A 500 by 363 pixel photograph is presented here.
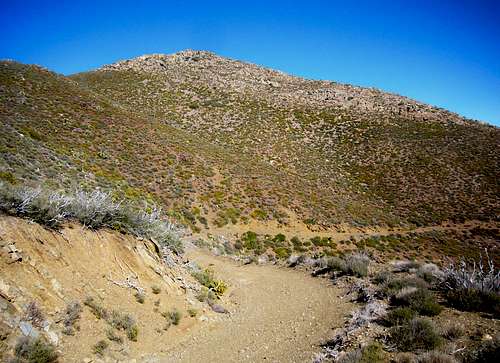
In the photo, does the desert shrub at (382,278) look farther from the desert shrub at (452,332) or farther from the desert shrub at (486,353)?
the desert shrub at (486,353)

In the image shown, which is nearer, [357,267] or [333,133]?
[357,267]

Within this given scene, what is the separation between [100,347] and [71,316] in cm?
84

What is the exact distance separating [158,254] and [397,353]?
743 centimetres

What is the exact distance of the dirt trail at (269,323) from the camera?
7312mm

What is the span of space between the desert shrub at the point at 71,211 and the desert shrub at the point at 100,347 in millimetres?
3123

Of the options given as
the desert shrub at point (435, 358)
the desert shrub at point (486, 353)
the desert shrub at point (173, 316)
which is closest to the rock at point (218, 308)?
the desert shrub at point (173, 316)

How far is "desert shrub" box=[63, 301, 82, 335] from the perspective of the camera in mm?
5992

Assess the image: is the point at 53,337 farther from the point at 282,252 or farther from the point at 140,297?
the point at 282,252

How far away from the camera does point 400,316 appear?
7219mm

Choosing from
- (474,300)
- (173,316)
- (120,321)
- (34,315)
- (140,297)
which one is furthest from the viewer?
(173,316)

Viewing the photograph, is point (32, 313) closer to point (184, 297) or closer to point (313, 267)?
point (184, 297)

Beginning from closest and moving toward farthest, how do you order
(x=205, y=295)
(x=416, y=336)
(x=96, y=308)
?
(x=416, y=336) < (x=96, y=308) < (x=205, y=295)

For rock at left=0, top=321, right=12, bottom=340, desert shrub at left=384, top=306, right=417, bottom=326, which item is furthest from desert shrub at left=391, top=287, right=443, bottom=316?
rock at left=0, top=321, right=12, bottom=340

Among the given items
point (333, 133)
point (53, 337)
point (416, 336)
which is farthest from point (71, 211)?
point (333, 133)
